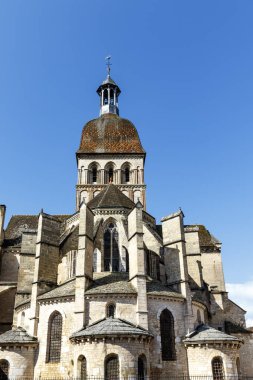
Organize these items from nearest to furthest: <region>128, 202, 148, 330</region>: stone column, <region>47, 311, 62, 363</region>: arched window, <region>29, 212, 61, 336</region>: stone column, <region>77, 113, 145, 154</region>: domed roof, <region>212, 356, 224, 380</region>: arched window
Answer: <region>212, 356, 224, 380</region>: arched window
<region>128, 202, 148, 330</region>: stone column
<region>47, 311, 62, 363</region>: arched window
<region>29, 212, 61, 336</region>: stone column
<region>77, 113, 145, 154</region>: domed roof

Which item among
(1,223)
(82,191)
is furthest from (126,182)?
(1,223)

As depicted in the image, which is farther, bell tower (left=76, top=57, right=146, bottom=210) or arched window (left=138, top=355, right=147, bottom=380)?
bell tower (left=76, top=57, right=146, bottom=210)

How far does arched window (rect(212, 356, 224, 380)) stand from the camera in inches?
826

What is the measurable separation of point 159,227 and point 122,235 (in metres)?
9.09

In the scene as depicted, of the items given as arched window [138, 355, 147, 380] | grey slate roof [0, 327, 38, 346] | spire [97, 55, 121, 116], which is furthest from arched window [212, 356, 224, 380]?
spire [97, 55, 121, 116]

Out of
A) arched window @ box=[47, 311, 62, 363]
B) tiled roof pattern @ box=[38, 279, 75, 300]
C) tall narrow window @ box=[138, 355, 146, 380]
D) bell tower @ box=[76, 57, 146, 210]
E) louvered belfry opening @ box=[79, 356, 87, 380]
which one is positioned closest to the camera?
louvered belfry opening @ box=[79, 356, 87, 380]

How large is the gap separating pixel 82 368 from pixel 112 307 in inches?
144

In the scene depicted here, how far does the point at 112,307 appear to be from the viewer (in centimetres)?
2184

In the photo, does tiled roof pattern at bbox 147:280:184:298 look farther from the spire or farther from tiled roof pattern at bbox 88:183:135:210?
the spire

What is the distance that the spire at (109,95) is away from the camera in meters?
48.8

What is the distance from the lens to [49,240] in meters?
A: 25.8

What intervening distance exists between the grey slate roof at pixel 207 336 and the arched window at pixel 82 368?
19.9 ft

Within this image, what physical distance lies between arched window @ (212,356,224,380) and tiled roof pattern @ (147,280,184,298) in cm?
399

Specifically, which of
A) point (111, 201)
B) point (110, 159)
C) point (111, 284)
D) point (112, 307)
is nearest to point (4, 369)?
point (112, 307)
